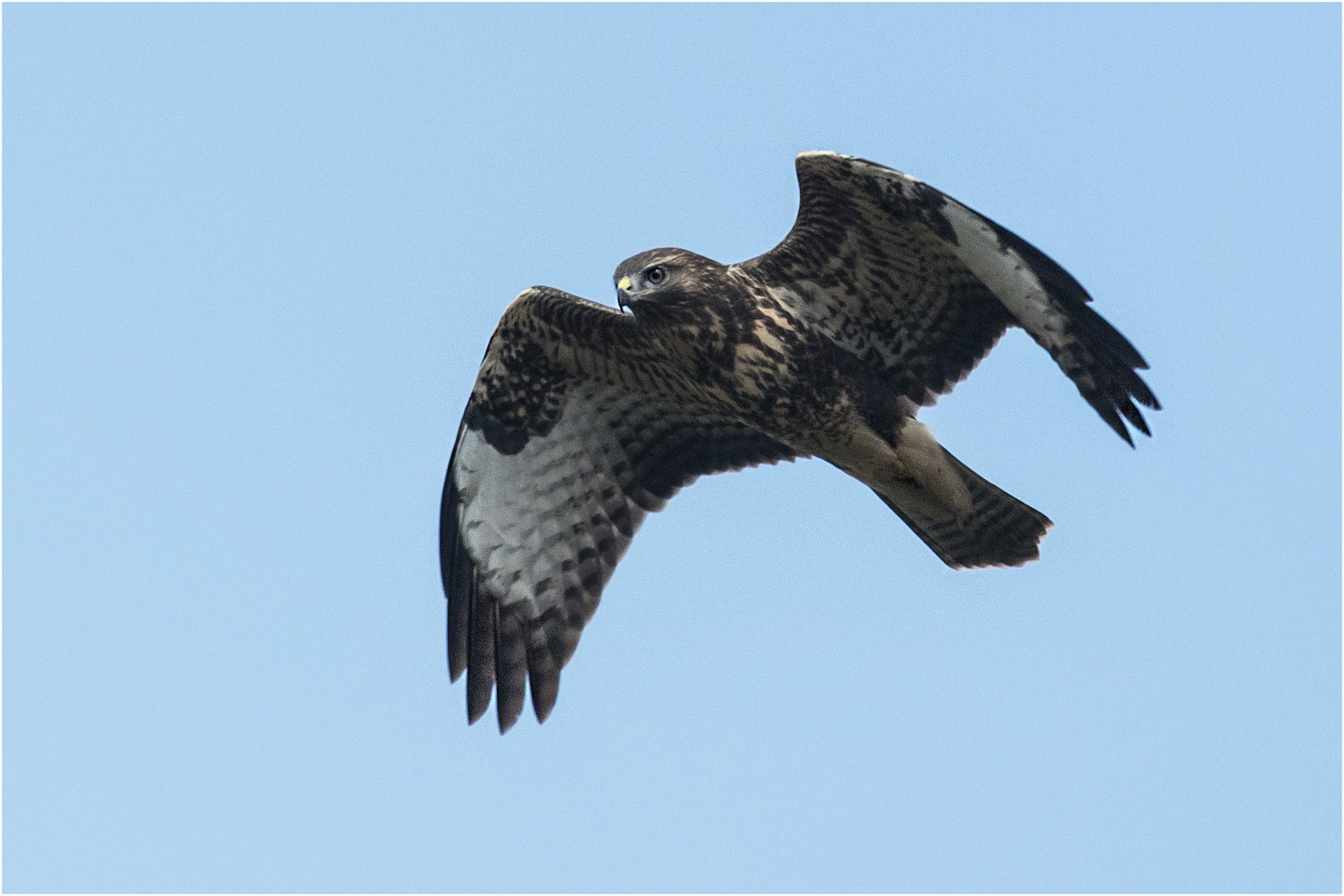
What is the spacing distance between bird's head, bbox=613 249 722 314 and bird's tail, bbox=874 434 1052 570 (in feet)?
5.37

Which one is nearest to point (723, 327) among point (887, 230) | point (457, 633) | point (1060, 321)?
point (887, 230)

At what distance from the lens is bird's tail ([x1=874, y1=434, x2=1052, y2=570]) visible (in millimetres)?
9531

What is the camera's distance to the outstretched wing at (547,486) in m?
9.86

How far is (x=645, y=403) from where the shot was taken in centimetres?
1009

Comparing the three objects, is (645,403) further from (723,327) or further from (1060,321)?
(1060,321)

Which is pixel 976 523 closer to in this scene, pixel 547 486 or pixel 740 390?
pixel 740 390

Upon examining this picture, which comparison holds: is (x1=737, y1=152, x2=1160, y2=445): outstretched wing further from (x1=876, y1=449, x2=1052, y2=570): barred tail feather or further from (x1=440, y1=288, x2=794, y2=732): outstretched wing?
(x1=440, y1=288, x2=794, y2=732): outstretched wing

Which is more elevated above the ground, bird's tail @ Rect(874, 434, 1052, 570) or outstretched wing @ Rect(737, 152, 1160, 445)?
outstretched wing @ Rect(737, 152, 1160, 445)

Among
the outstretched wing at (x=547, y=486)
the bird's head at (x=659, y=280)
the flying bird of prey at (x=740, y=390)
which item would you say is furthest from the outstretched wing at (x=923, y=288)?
the outstretched wing at (x=547, y=486)

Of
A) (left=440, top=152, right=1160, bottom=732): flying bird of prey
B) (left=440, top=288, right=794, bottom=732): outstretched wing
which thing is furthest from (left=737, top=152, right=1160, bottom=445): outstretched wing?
(left=440, top=288, right=794, bottom=732): outstretched wing

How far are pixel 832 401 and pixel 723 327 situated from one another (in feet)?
2.39

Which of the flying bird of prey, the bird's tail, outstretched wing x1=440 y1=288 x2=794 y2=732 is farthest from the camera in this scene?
outstretched wing x1=440 y1=288 x2=794 y2=732

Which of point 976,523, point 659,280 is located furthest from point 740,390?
point 976,523

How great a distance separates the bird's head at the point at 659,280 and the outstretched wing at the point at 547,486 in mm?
860
